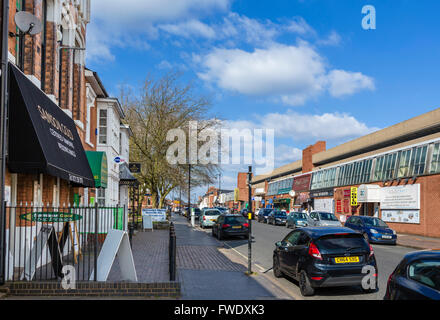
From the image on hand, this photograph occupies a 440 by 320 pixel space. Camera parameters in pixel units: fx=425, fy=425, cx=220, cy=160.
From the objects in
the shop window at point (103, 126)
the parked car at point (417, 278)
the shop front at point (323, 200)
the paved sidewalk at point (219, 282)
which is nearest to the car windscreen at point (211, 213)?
the shop window at point (103, 126)

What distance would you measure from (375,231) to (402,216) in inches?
452

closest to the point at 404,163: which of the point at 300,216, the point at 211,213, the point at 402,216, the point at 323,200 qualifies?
the point at 402,216

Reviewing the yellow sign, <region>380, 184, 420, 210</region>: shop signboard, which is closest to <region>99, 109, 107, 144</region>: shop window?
<region>380, 184, 420, 210</region>: shop signboard

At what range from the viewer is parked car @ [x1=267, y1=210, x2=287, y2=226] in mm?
40344

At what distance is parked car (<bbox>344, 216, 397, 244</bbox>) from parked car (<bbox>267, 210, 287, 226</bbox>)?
663 inches

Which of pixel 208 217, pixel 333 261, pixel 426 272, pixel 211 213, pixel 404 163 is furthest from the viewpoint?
pixel 211 213

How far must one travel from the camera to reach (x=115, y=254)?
8227 mm

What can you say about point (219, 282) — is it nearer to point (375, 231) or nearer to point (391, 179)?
point (375, 231)

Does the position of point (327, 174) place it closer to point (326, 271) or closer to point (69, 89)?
point (69, 89)

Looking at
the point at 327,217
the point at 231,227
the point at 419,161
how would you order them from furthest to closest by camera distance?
the point at 419,161, the point at 327,217, the point at 231,227

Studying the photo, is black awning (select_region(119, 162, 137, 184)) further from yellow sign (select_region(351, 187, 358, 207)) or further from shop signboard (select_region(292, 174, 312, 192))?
shop signboard (select_region(292, 174, 312, 192))

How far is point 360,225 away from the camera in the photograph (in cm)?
2297

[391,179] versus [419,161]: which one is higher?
[419,161]
